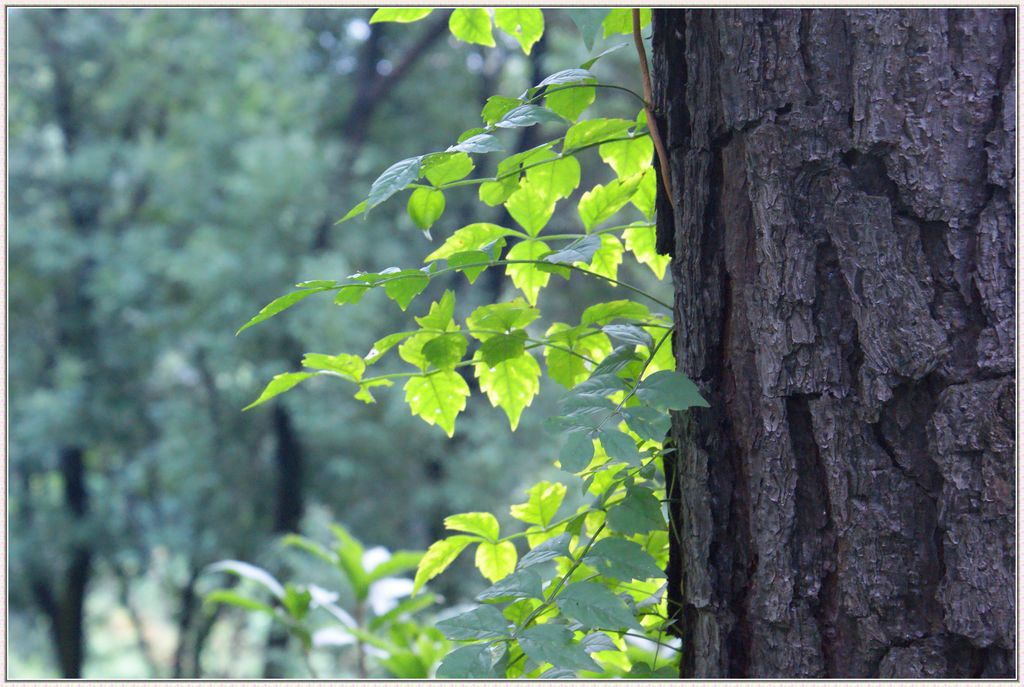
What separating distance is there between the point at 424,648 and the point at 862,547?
1110 millimetres

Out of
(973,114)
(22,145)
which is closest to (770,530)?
(973,114)

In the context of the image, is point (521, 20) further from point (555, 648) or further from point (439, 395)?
point (555, 648)

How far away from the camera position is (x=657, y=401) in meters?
0.58

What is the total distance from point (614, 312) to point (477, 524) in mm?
218

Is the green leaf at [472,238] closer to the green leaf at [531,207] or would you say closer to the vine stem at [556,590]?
the green leaf at [531,207]

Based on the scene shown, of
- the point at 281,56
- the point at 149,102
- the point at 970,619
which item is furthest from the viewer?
the point at 149,102

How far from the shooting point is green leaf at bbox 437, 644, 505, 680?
57 cm

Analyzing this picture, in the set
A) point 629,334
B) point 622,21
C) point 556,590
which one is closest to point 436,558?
point 556,590

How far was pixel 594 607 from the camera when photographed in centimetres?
58

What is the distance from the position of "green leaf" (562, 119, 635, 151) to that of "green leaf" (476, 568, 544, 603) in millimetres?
336

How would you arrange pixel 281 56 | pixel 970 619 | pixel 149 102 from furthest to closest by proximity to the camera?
pixel 149 102, pixel 281 56, pixel 970 619

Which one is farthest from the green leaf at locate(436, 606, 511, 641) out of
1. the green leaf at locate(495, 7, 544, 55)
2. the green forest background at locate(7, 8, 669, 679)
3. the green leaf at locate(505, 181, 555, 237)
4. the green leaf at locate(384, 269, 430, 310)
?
the green forest background at locate(7, 8, 669, 679)

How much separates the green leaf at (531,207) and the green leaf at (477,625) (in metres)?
0.32

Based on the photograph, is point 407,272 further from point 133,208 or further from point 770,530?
point 133,208
